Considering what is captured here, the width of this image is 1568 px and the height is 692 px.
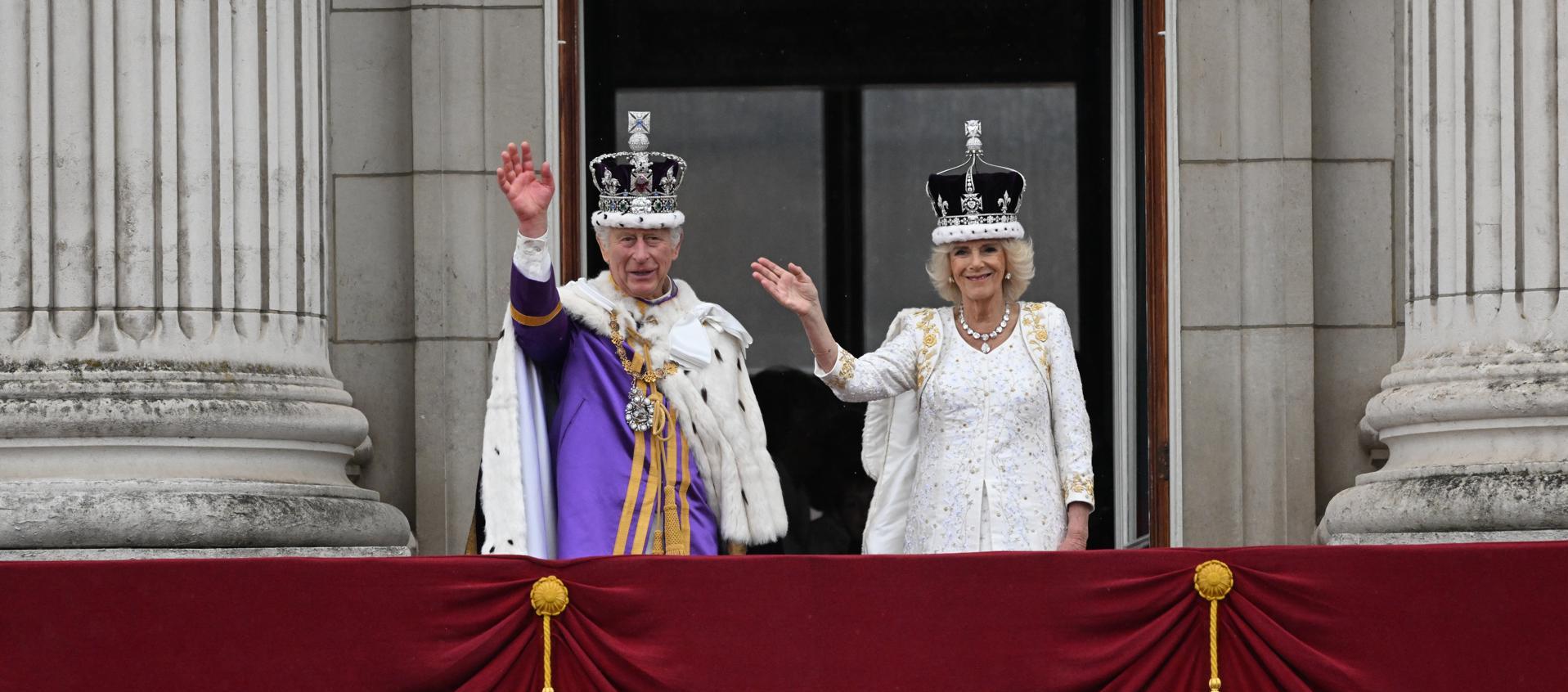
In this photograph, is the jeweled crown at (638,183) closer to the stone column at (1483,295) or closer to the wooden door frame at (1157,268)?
the stone column at (1483,295)

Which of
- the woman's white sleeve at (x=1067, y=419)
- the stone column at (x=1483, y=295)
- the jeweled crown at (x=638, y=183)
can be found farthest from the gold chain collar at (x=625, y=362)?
the stone column at (x=1483, y=295)

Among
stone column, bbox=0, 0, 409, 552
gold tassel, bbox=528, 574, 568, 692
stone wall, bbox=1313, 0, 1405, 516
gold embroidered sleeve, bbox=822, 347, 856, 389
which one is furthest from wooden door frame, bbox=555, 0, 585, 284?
gold tassel, bbox=528, 574, 568, 692

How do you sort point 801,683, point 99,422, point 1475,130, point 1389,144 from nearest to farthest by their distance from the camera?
point 801,683 → point 99,422 → point 1475,130 → point 1389,144

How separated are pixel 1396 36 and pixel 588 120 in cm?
328

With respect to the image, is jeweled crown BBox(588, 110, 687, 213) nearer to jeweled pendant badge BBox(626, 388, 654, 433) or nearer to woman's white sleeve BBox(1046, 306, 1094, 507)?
jeweled pendant badge BBox(626, 388, 654, 433)

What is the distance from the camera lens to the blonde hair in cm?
745

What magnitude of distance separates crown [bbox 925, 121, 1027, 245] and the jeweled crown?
838 millimetres

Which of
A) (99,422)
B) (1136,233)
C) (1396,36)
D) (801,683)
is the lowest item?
(801,683)

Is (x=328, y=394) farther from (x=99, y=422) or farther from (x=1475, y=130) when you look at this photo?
(x=1475, y=130)

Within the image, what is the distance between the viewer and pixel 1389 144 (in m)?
9.34

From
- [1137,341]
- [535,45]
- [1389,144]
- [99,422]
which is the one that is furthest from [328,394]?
[1389,144]

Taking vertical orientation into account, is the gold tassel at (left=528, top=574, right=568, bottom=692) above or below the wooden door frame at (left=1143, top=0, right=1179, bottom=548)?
below

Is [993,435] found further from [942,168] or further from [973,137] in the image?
[942,168]

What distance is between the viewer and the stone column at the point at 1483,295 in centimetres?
737
